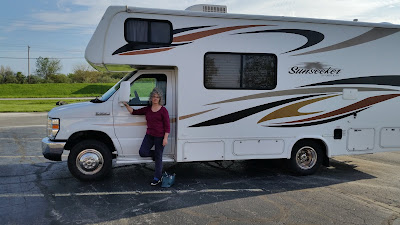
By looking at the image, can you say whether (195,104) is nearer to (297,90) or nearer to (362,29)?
(297,90)

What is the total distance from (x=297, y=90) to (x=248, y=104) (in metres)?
1.11

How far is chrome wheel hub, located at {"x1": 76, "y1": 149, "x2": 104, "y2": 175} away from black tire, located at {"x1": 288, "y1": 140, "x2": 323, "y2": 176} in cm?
394

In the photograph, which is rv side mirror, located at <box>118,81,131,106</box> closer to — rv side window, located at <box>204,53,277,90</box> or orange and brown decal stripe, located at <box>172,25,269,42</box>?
orange and brown decal stripe, located at <box>172,25,269,42</box>

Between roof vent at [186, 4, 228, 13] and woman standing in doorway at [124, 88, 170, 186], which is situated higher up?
roof vent at [186, 4, 228, 13]

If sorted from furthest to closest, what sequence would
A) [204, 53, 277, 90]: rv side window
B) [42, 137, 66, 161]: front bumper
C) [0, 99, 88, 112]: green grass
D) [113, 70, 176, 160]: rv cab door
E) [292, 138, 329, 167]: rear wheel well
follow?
[0, 99, 88, 112]: green grass → [292, 138, 329, 167]: rear wheel well → [204, 53, 277, 90]: rv side window → [113, 70, 176, 160]: rv cab door → [42, 137, 66, 161]: front bumper

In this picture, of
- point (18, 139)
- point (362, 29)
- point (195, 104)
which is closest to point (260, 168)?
point (195, 104)

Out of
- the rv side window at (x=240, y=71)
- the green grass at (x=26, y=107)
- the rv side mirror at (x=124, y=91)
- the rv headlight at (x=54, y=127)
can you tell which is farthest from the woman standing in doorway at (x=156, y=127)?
the green grass at (x=26, y=107)

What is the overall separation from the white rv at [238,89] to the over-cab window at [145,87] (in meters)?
0.02

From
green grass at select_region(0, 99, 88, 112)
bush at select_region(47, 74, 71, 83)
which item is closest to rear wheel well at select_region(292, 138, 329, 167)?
green grass at select_region(0, 99, 88, 112)

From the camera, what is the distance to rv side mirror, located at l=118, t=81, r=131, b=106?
6223mm

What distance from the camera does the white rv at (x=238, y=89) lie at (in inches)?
252

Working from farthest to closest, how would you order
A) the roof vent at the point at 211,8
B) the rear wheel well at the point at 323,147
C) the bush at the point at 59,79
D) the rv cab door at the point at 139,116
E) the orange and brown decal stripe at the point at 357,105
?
the bush at the point at 59,79, the rear wheel well at the point at 323,147, the orange and brown decal stripe at the point at 357,105, the roof vent at the point at 211,8, the rv cab door at the point at 139,116

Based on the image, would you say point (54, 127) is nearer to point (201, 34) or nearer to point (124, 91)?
point (124, 91)

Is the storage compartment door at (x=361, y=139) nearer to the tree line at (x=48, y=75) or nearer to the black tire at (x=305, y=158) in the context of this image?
the black tire at (x=305, y=158)
